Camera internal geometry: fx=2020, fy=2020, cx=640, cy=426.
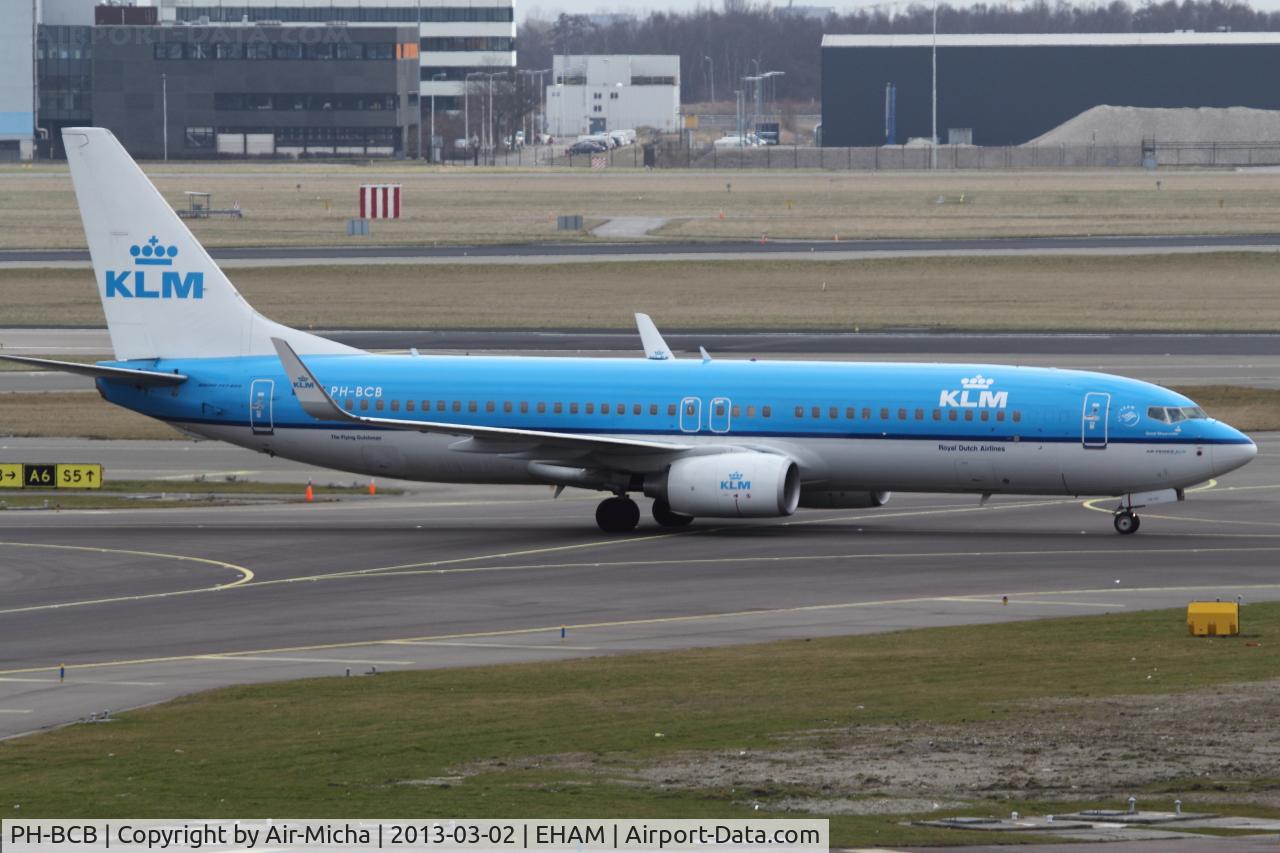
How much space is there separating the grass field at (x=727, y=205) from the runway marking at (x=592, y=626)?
95.3 meters

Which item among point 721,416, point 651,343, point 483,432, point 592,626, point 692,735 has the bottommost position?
point 592,626

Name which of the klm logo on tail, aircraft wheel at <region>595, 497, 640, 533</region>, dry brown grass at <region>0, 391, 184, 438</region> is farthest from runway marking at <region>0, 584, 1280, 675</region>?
dry brown grass at <region>0, 391, 184, 438</region>

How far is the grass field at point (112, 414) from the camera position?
222 ft

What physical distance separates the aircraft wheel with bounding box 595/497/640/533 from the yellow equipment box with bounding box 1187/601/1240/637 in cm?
1831

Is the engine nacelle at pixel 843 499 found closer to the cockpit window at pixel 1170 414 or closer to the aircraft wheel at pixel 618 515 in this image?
the aircraft wheel at pixel 618 515

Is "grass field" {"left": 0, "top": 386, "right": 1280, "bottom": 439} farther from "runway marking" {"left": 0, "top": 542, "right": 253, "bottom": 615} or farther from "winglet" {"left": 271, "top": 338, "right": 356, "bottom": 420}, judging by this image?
"runway marking" {"left": 0, "top": 542, "right": 253, "bottom": 615}

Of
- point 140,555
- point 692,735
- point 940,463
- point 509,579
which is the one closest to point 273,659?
point 509,579

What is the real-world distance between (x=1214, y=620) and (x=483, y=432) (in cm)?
2022

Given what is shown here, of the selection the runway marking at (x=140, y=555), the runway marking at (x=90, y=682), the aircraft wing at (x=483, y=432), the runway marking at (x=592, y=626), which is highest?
the aircraft wing at (x=483, y=432)

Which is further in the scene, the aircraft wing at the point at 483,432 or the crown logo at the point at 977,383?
the crown logo at the point at 977,383

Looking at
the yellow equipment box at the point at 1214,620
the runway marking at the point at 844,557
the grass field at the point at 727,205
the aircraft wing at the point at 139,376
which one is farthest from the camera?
the grass field at the point at 727,205

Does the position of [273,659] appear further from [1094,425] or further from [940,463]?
[1094,425]

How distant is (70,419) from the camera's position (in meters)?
70.6

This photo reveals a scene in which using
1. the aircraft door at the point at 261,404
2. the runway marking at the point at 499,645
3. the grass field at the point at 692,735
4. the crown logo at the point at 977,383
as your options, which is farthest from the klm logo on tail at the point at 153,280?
the grass field at the point at 692,735
